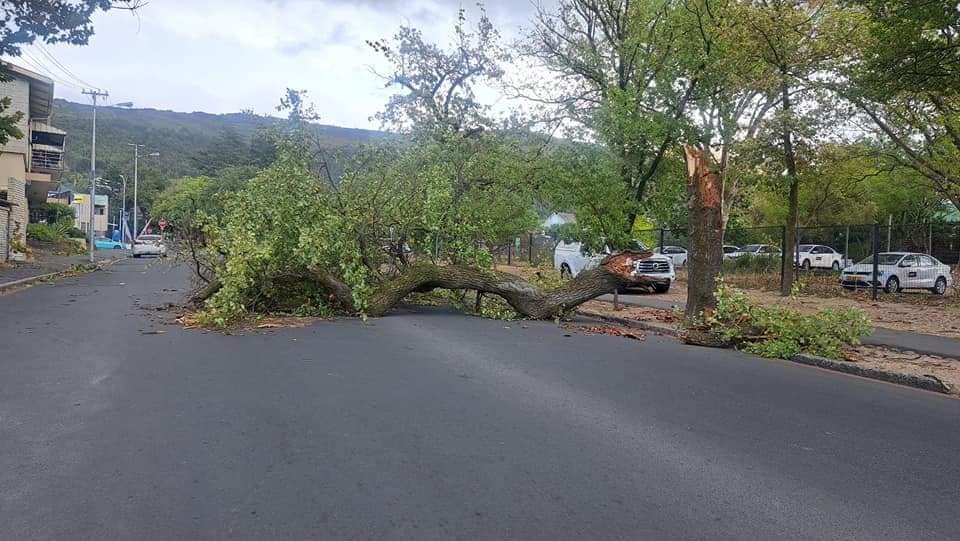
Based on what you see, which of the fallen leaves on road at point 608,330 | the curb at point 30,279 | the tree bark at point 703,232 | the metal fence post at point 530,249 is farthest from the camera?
the metal fence post at point 530,249

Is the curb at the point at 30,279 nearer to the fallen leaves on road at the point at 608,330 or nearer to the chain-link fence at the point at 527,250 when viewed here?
the fallen leaves on road at the point at 608,330

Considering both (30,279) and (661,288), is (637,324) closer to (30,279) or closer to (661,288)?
(661,288)

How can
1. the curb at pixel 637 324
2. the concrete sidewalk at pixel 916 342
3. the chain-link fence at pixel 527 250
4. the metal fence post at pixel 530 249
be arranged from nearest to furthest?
1. the concrete sidewalk at pixel 916 342
2. the curb at pixel 637 324
3. the metal fence post at pixel 530 249
4. the chain-link fence at pixel 527 250

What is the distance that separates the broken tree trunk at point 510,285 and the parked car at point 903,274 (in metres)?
10.6

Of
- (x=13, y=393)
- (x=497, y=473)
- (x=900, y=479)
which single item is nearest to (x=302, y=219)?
(x=13, y=393)

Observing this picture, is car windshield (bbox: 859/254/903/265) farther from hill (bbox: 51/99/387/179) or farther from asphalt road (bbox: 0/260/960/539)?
hill (bbox: 51/99/387/179)

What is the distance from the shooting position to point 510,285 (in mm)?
13703

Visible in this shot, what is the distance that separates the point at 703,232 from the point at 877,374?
400cm

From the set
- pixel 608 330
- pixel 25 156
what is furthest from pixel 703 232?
pixel 25 156

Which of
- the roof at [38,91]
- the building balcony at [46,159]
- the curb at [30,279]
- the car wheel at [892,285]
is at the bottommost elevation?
the curb at [30,279]

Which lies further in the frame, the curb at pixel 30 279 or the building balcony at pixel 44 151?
the building balcony at pixel 44 151

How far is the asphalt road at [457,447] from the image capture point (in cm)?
381

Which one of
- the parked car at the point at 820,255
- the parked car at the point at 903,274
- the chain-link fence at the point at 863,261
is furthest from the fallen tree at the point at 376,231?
the parked car at the point at 820,255

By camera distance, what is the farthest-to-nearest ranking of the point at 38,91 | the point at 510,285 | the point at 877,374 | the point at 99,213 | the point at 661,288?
the point at 99,213
the point at 38,91
the point at 661,288
the point at 510,285
the point at 877,374
